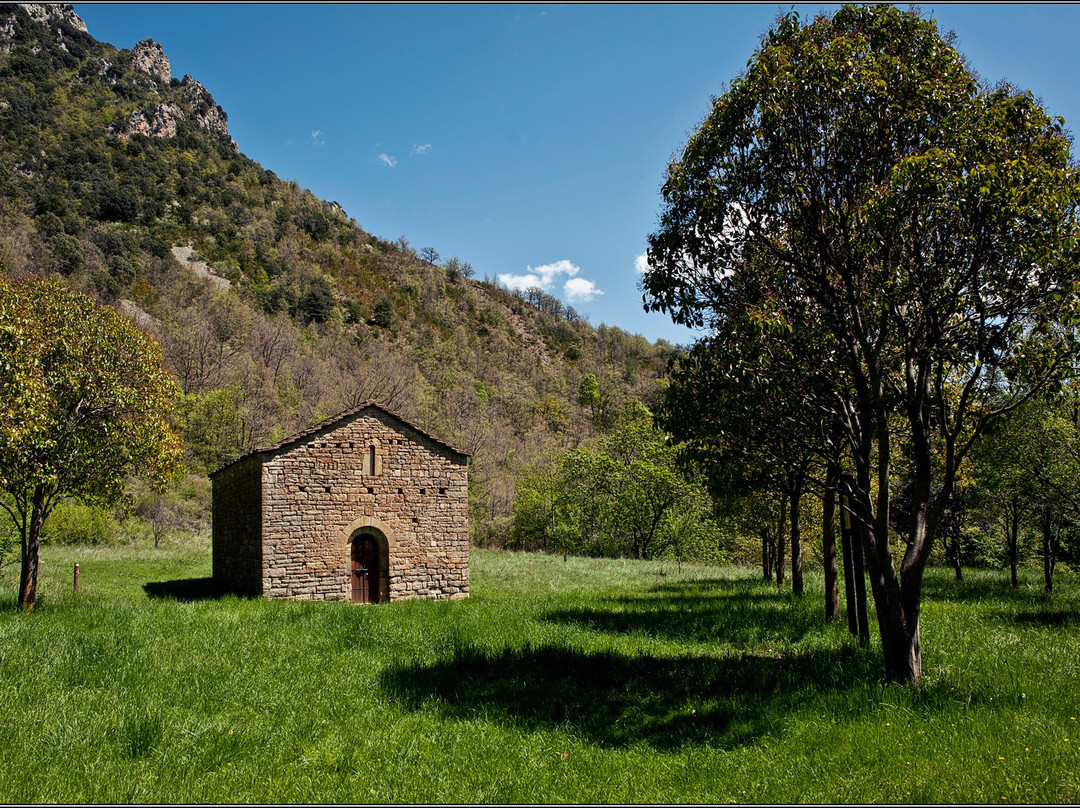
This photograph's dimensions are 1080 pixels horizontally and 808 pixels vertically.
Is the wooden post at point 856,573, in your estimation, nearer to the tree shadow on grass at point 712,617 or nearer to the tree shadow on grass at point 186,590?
the tree shadow on grass at point 712,617

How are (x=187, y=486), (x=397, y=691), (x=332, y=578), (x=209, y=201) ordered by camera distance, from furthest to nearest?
(x=209, y=201) < (x=187, y=486) < (x=332, y=578) < (x=397, y=691)

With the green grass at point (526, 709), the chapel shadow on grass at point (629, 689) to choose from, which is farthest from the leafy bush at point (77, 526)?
the chapel shadow on grass at point (629, 689)

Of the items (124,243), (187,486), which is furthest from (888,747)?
(124,243)

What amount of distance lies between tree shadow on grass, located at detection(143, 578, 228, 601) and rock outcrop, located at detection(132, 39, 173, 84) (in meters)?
125

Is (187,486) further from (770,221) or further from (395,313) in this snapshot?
(395,313)

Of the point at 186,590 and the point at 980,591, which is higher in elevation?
the point at 186,590

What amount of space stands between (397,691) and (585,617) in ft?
19.8

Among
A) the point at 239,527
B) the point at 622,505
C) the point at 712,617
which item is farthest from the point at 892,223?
the point at 622,505

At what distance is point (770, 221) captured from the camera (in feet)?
27.2

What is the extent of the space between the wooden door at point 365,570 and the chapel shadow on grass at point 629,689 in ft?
26.9

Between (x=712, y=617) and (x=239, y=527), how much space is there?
1394 centimetres

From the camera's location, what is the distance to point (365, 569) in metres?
17.2

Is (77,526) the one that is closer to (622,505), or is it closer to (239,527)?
(239,527)

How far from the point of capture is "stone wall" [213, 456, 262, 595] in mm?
16469
